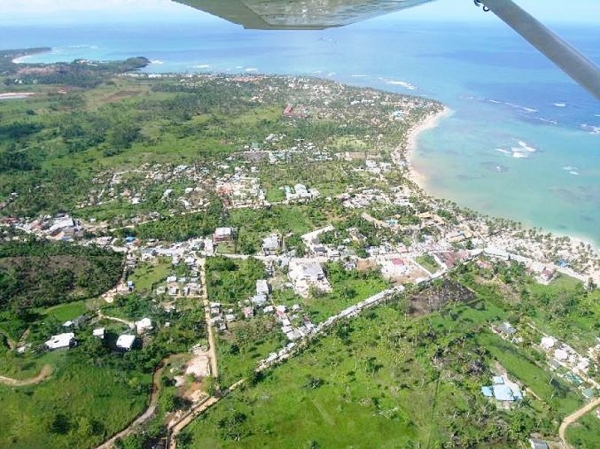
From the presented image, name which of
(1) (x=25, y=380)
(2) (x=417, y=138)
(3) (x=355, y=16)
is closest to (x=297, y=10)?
(3) (x=355, y=16)

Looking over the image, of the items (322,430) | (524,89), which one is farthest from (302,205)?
(524,89)

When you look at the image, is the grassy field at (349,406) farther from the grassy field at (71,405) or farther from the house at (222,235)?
the house at (222,235)

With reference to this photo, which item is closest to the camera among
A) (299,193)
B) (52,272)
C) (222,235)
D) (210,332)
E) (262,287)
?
(210,332)

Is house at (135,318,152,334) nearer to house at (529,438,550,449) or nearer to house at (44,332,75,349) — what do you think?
house at (44,332,75,349)

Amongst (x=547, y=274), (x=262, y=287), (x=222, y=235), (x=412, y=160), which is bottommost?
(x=547, y=274)

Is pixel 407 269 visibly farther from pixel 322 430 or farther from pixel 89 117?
pixel 89 117

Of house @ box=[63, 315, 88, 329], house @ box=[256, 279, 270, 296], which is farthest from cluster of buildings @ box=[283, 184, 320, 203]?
house @ box=[63, 315, 88, 329]

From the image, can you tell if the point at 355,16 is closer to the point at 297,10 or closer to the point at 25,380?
the point at 297,10

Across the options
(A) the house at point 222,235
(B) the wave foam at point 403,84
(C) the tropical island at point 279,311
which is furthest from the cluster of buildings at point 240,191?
(B) the wave foam at point 403,84
